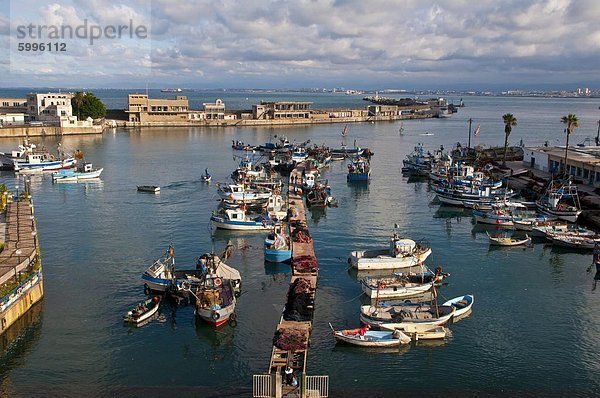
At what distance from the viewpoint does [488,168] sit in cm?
8306

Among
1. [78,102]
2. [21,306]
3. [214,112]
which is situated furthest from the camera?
[214,112]

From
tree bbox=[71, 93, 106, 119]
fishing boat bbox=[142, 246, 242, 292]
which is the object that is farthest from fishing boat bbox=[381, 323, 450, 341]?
tree bbox=[71, 93, 106, 119]

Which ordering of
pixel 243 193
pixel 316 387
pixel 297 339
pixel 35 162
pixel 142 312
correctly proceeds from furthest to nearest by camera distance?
pixel 35 162 → pixel 243 193 → pixel 142 312 → pixel 297 339 → pixel 316 387

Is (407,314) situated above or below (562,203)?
below

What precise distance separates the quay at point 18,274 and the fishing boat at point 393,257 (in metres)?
21.4

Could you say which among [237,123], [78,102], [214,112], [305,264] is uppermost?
[78,102]

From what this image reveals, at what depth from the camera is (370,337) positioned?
3058 centimetres

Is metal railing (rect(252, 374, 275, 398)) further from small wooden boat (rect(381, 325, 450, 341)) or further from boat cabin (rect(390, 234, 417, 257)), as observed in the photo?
boat cabin (rect(390, 234, 417, 257))

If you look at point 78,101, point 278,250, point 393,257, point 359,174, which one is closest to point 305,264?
point 278,250

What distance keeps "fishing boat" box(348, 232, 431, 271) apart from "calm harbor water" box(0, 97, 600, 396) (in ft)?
4.30

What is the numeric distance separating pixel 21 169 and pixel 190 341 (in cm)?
6427

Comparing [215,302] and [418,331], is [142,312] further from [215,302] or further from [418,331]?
[418,331]

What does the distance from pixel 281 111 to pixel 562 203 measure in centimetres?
12758

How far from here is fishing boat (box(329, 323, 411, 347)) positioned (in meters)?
30.4
